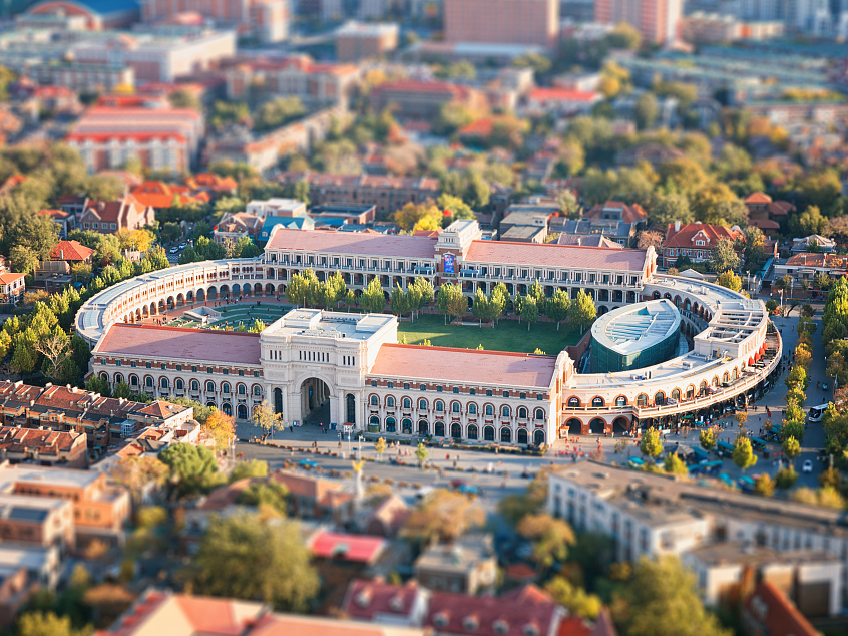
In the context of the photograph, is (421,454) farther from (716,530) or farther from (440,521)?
(716,530)

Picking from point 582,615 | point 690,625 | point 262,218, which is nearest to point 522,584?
point 582,615

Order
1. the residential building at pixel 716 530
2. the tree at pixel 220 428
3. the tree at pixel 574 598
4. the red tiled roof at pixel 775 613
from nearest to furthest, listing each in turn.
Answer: the red tiled roof at pixel 775 613
the tree at pixel 574 598
the residential building at pixel 716 530
the tree at pixel 220 428

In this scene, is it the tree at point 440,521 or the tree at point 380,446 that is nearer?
the tree at point 440,521

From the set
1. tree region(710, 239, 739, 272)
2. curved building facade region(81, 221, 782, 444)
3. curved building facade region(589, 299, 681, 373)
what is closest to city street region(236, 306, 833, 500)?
curved building facade region(81, 221, 782, 444)

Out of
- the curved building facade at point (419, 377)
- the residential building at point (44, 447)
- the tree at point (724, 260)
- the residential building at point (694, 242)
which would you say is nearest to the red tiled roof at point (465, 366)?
the curved building facade at point (419, 377)

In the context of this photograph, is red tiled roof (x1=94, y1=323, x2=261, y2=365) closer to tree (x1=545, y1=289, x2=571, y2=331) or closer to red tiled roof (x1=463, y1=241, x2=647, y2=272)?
tree (x1=545, y1=289, x2=571, y2=331)

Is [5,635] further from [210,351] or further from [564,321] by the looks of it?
[564,321]

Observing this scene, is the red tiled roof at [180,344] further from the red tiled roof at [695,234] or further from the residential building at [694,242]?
the red tiled roof at [695,234]
